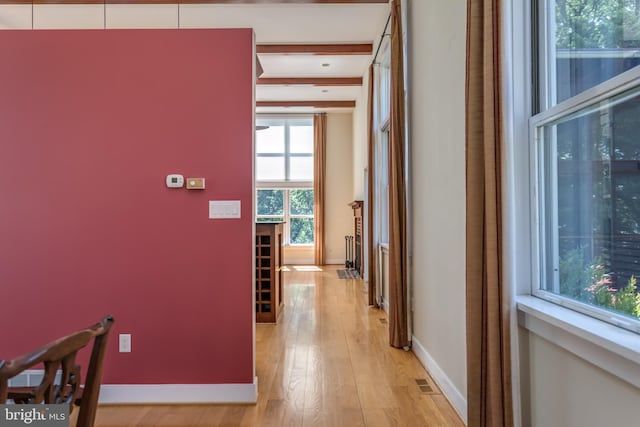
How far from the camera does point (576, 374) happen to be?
4.67ft

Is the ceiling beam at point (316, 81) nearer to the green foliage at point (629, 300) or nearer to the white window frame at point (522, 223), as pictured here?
the white window frame at point (522, 223)

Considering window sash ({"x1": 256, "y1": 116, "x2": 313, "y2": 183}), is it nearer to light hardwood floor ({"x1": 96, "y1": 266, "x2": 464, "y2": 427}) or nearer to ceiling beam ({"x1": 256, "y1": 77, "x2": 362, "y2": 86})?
ceiling beam ({"x1": 256, "y1": 77, "x2": 362, "y2": 86})

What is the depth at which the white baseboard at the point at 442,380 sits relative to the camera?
93.0 inches

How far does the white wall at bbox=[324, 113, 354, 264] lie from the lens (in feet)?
32.6

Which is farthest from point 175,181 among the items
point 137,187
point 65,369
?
point 65,369

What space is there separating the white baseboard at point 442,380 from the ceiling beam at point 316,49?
13.7 feet

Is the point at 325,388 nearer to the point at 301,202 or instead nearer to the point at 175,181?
the point at 175,181

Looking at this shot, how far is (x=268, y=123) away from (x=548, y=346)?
907 cm

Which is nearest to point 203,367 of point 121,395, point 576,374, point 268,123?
point 121,395

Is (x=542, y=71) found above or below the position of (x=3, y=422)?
above

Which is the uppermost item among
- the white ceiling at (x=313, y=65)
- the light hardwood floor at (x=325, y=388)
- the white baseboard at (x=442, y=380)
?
the white ceiling at (x=313, y=65)

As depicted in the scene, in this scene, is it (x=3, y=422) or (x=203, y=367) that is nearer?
(x=3, y=422)

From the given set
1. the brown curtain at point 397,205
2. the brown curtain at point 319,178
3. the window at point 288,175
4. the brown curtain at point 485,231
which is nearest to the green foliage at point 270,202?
the window at point 288,175

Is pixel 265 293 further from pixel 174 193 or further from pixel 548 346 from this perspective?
pixel 548 346
